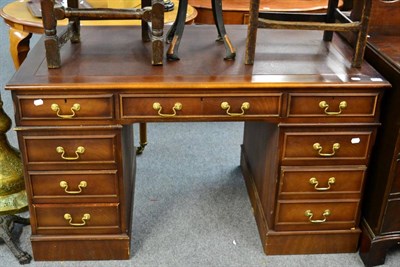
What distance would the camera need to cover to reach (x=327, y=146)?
1819 millimetres

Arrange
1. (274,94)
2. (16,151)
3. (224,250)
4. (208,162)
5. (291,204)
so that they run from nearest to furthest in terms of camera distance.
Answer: (274,94) → (291,204) → (224,250) → (16,151) → (208,162)

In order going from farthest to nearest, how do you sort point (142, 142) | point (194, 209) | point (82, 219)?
point (142, 142) < point (194, 209) < point (82, 219)

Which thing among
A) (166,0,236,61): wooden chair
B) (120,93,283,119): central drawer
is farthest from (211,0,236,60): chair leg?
(120,93,283,119): central drawer

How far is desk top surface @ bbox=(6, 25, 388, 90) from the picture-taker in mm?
1672

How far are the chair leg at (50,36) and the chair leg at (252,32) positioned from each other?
0.66 m

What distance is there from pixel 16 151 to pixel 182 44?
2.89 ft

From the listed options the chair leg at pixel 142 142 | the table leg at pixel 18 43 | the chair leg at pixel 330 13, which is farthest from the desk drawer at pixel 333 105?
the table leg at pixel 18 43

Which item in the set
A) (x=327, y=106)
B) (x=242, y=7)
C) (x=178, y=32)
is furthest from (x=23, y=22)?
(x=327, y=106)

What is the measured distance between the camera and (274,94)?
171cm

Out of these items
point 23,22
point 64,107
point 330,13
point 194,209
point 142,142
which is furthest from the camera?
point 142,142

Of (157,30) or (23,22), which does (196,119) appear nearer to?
(157,30)

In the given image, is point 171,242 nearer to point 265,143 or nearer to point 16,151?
point 265,143

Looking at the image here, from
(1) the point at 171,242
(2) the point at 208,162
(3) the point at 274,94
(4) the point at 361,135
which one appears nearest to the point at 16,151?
(1) the point at 171,242

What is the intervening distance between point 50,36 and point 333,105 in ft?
3.25
